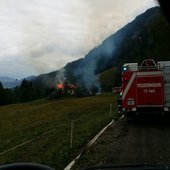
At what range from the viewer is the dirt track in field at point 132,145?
11.9 meters

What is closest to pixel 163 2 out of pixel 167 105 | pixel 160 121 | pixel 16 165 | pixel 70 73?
pixel 16 165

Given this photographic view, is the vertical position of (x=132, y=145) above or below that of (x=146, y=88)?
below

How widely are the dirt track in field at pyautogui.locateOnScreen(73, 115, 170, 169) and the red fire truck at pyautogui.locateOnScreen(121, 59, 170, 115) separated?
0.82 m

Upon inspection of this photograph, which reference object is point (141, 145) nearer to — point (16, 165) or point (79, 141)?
point (79, 141)

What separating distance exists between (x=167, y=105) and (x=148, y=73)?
172cm

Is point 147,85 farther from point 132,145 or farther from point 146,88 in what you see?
point 132,145

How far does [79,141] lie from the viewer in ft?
52.1

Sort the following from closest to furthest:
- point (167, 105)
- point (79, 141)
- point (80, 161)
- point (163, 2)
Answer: point (163, 2) → point (80, 161) → point (79, 141) → point (167, 105)

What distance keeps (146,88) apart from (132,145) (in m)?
6.79

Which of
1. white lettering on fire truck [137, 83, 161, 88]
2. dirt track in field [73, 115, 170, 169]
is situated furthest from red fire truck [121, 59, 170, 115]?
dirt track in field [73, 115, 170, 169]

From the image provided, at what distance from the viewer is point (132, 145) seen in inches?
579

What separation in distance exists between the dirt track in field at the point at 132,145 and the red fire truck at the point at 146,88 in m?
0.82

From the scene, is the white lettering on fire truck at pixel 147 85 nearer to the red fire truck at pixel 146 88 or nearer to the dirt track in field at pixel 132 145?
the red fire truck at pixel 146 88

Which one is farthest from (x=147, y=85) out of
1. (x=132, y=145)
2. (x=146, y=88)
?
(x=132, y=145)
